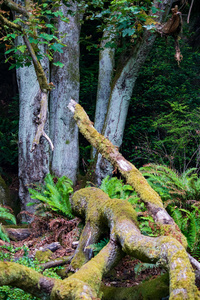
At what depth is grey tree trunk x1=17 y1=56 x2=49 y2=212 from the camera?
6863mm

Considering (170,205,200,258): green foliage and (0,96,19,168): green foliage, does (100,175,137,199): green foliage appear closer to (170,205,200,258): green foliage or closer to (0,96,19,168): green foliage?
(170,205,200,258): green foliage

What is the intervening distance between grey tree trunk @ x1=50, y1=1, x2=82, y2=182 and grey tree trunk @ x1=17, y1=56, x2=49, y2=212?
74 cm

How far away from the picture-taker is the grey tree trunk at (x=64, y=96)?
769 centimetres

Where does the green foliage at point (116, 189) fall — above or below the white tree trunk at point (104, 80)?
below

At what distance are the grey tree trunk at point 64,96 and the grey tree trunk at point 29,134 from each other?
74 cm

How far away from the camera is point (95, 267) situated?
2652mm

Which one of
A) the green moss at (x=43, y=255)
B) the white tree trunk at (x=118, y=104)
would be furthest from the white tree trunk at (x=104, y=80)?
the green moss at (x=43, y=255)

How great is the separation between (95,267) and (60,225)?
2675mm

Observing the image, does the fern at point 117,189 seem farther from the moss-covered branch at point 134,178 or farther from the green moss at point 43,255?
the green moss at point 43,255

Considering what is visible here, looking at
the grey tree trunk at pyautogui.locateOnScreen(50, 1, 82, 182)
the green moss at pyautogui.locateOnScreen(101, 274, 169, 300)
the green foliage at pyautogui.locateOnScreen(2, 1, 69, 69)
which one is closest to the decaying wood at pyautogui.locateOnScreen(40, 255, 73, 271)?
the green moss at pyautogui.locateOnScreen(101, 274, 169, 300)

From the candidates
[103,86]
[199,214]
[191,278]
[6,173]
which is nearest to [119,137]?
[103,86]

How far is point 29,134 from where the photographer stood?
6977 millimetres

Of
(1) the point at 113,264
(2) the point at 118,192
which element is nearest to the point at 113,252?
(1) the point at 113,264

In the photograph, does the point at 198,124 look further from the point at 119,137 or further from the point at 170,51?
the point at 170,51
